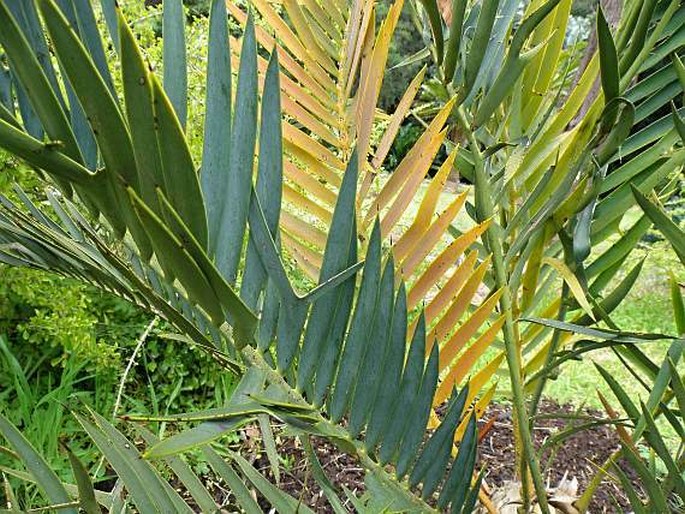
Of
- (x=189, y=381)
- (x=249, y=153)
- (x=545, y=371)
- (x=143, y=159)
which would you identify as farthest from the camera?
(x=189, y=381)

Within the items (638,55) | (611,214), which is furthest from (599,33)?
(611,214)

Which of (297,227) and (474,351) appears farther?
(297,227)

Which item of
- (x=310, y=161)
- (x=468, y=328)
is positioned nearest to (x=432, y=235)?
(x=468, y=328)

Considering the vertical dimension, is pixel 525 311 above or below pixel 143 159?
above

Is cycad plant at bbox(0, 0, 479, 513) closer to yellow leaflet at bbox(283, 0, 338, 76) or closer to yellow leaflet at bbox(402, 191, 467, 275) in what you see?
yellow leaflet at bbox(402, 191, 467, 275)

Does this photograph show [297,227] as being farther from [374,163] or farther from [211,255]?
[211,255]

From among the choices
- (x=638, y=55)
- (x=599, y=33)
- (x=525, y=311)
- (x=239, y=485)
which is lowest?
(x=239, y=485)

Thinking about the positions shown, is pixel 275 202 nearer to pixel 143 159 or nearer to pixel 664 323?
pixel 143 159

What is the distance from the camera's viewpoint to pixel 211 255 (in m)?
0.53

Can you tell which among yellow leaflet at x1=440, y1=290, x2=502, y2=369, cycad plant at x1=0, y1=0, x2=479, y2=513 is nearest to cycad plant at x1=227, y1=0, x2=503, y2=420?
yellow leaflet at x1=440, y1=290, x2=502, y2=369

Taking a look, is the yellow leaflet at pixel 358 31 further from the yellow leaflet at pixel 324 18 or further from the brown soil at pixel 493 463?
the brown soil at pixel 493 463

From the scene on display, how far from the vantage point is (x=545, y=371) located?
35.9 inches

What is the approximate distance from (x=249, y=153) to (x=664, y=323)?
4.00 m

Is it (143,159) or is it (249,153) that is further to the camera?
(249,153)
